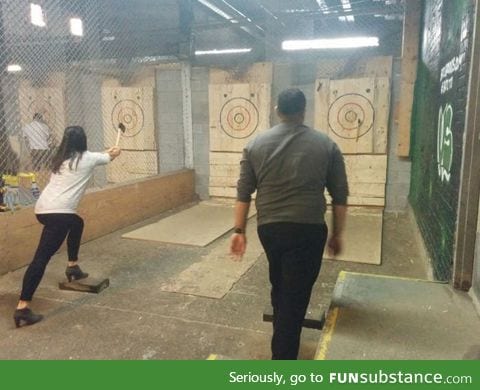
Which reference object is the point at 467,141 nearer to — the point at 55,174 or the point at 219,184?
the point at 55,174

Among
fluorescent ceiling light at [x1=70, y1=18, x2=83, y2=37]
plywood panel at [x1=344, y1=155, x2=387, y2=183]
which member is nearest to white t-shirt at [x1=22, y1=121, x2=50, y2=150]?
fluorescent ceiling light at [x1=70, y1=18, x2=83, y2=37]

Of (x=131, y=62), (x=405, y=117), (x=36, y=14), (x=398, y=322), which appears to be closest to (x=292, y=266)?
(x=398, y=322)

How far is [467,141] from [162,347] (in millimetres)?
2079

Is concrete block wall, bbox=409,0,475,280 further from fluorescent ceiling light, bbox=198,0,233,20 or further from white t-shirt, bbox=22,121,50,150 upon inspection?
white t-shirt, bbox=22,121,50,150

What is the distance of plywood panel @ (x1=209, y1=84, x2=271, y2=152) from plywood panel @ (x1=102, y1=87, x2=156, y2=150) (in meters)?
1.07

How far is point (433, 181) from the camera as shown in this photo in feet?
11.6

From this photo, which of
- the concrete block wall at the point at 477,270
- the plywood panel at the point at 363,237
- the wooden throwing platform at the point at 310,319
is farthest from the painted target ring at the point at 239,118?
the concrete block wall at the point at 477,270

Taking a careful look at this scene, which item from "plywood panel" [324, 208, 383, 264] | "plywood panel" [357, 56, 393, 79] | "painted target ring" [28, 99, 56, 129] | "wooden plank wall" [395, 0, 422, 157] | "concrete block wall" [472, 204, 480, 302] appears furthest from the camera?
"painted target ring" [28, 99, 56, 129]

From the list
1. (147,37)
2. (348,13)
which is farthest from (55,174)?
(348,13)

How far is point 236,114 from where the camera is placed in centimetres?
647

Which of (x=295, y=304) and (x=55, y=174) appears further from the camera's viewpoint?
(x=55, y=174)

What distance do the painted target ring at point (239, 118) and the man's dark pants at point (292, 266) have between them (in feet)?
15.1

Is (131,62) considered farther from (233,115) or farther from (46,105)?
(233,115)

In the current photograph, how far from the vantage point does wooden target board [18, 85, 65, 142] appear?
23.0ft
